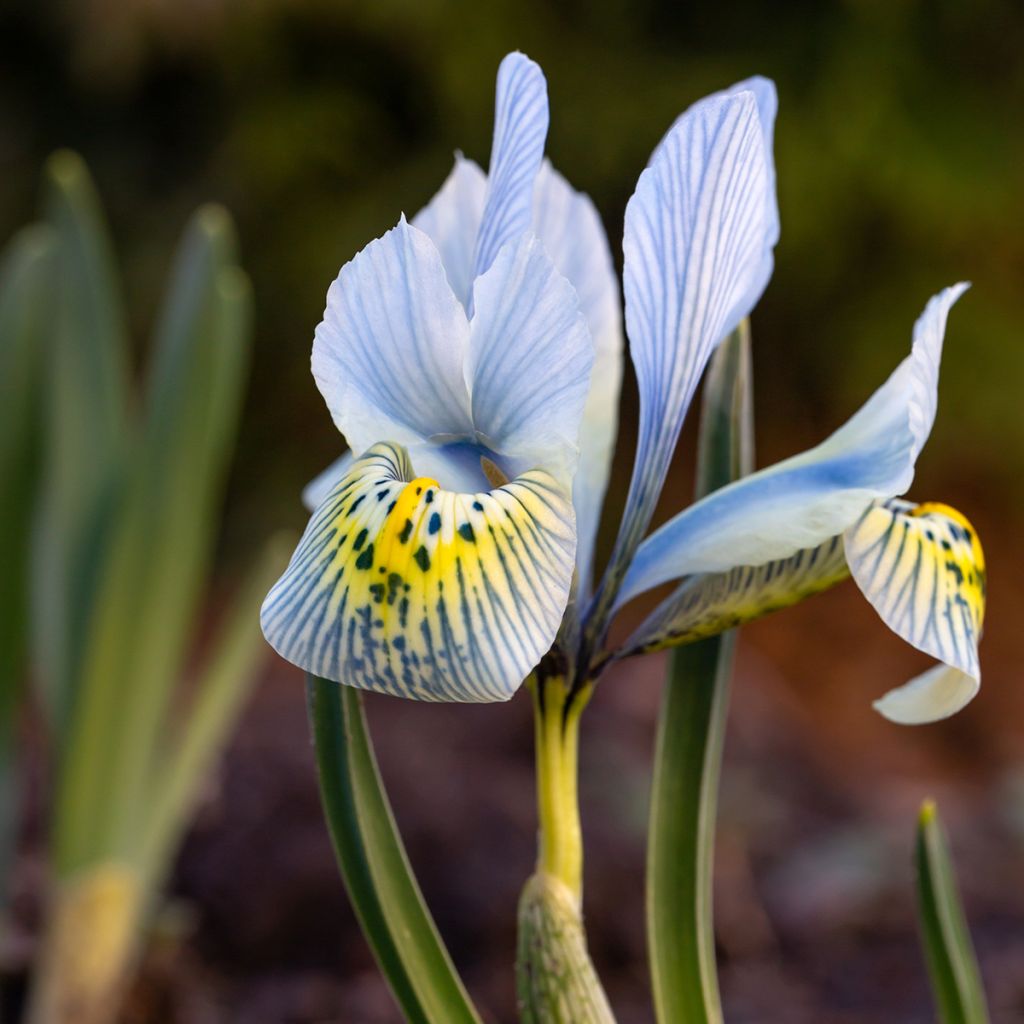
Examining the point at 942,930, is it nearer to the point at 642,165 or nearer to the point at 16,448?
the point at 16,448

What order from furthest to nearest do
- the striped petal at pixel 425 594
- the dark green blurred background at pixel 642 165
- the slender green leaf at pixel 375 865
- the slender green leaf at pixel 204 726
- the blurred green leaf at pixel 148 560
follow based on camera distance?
the dark green blurred background at pixel 642 165, the slender green leaf at pixel 204 726, the blurred green leaf at pixel 148 560, the slender green leaf at pixel 375 865, the striped petal at pixel 425 594

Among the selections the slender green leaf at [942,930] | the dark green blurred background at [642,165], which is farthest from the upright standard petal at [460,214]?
the dark green blurred background at [642,165]

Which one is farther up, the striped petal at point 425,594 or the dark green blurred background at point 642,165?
the dark green blurred background at point 642,165

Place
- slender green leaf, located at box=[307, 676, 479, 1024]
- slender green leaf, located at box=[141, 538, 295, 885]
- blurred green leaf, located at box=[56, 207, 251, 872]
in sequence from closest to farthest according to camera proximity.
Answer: slender green leaf, located at box=[307, 676, 479, 1024], blurred green leaf, located at box=[56, 207, 251, 872], slender green leaf, located at box=[141, 538, 295, 885]

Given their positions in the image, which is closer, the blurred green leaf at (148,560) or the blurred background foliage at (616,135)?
the blurred green leaf at (148,560)

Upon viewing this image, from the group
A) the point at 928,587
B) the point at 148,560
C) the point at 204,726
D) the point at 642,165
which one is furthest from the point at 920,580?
the point at 642,165

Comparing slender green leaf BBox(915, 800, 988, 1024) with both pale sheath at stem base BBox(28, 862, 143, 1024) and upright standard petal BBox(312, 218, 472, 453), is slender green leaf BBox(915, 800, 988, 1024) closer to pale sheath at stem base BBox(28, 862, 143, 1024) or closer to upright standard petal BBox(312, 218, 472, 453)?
upright standard petal BBox(312, 218, 472, 453)

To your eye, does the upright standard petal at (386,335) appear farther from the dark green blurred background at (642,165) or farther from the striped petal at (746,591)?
the dark green blurred background at (642,165)

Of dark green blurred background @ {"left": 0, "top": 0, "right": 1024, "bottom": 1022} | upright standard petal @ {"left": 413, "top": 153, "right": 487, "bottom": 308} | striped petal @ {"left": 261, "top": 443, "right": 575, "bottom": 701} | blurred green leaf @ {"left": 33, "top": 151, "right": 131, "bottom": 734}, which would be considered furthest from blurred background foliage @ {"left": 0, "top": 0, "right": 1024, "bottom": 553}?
striped petal @ {"left": 261, "top": 443, "right": 575, "bottom": 701}
